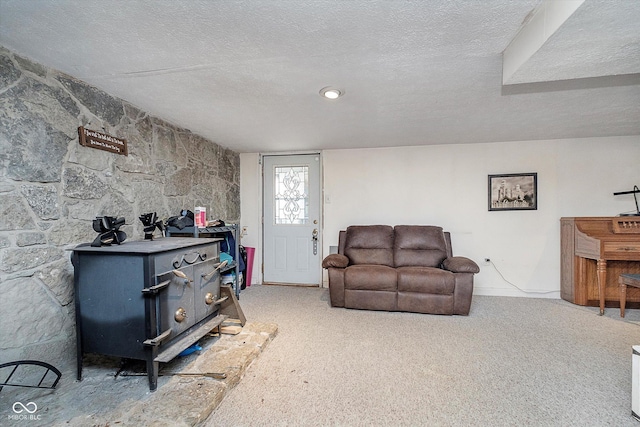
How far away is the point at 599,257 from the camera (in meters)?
2.95

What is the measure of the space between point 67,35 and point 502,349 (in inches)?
137

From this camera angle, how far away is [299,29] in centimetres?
143

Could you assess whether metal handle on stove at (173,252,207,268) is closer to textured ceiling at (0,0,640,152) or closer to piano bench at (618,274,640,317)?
textured ceiling at (0,0,640,152)

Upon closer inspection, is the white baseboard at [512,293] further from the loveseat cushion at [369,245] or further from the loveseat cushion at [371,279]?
the loveseat cushion at [371,279]

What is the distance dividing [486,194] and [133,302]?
403 centimetres

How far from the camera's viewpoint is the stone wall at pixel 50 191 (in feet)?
5.24

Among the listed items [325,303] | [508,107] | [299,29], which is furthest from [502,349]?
[299,29]

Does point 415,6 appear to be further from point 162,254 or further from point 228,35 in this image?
point 162,254

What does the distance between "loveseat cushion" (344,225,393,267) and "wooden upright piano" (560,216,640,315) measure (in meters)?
2.09

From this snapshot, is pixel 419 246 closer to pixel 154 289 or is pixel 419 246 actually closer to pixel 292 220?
pixel 292 220

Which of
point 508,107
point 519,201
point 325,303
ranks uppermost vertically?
point 508,107

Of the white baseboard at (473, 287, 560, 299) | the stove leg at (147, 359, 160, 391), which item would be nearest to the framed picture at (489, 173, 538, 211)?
the white baseboard at (473, 287, 560, 299)

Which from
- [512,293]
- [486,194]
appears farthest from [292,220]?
[512,293]

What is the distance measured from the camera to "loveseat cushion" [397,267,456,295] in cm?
296
